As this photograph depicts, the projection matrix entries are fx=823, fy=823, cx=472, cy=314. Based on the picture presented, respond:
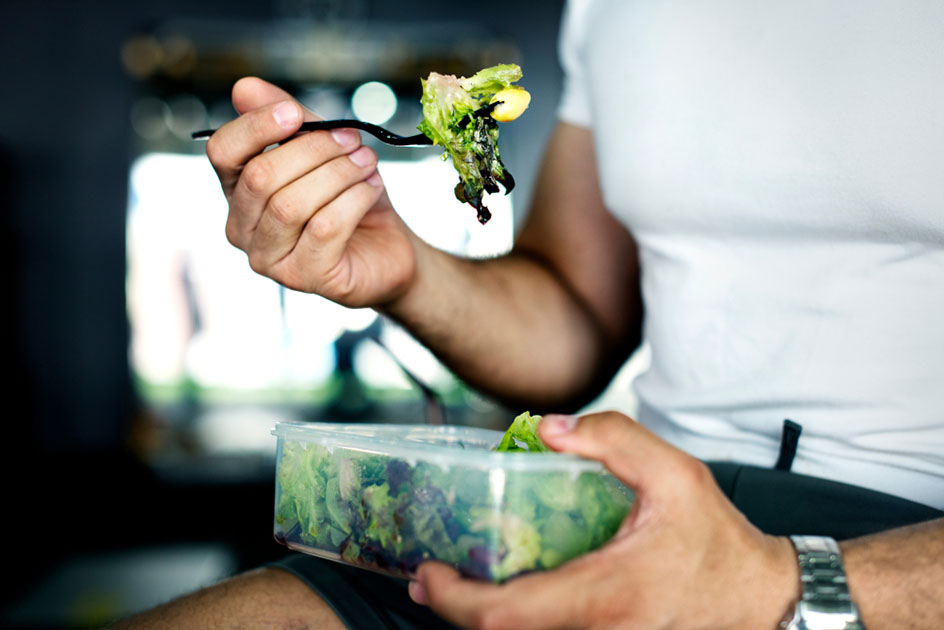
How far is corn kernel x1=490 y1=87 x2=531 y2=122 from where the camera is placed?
84 centimetres

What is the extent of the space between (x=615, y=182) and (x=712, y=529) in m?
0.67

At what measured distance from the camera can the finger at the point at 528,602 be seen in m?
0.57

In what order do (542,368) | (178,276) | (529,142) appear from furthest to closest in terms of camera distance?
(529,142) < (178,276) < (542,368)

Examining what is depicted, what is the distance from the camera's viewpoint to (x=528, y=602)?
0.57 meters

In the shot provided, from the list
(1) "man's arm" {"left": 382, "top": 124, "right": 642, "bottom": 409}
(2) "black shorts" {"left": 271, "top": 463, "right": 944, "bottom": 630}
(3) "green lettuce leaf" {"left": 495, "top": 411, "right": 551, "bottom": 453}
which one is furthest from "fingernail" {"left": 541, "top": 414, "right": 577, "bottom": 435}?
(1) "man's arm" {"left": 382, "top": 124, "right": 642, "bottom": 409}

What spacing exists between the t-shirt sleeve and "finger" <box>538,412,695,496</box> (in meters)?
0.89

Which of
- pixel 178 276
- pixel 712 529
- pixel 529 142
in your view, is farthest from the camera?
pixel 529 142

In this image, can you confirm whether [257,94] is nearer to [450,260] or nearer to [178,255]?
[450,260]

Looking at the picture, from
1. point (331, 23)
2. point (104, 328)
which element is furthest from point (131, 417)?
A: point (331, 23)

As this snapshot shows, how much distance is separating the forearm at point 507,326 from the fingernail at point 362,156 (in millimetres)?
200

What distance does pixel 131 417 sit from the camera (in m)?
3.77

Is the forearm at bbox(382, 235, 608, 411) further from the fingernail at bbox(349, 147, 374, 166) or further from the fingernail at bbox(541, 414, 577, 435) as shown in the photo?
the fingernail at bbox(541, 414, 577, 435)

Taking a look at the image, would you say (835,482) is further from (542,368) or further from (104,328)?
(104,328)

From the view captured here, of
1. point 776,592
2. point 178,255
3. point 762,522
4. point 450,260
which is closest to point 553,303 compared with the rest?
point 450,260
